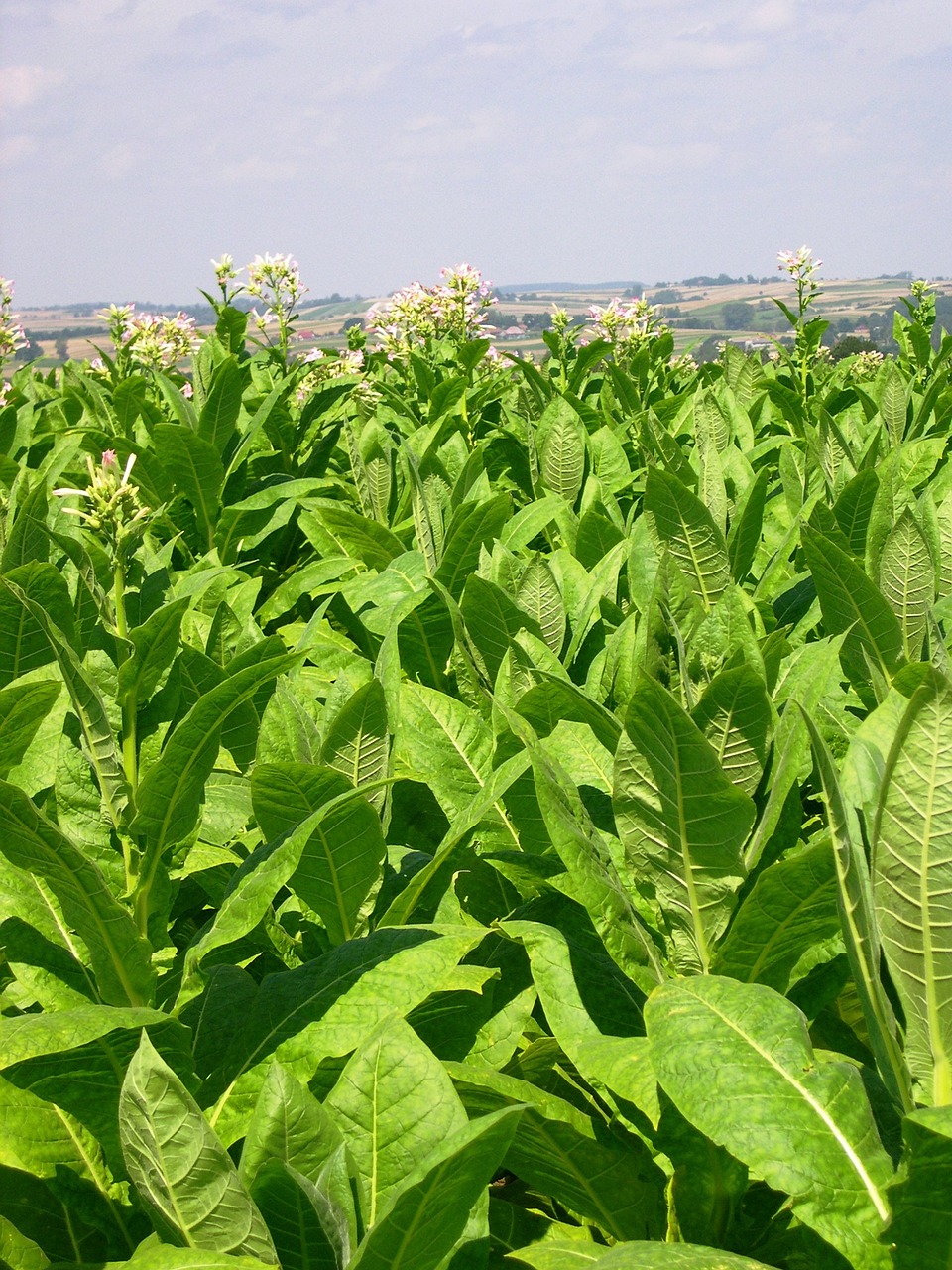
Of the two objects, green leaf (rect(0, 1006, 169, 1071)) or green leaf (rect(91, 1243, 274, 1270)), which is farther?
green leaf (rect(0, 1006, 169, 1071))

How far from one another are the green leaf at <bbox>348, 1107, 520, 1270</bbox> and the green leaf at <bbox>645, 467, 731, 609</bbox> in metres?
1.40

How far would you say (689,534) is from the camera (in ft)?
7.45

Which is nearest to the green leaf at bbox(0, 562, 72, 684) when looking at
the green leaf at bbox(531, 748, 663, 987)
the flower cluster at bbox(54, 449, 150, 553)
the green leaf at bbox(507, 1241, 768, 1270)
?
the flower cluster at bbox(54, 449, 150, 553)

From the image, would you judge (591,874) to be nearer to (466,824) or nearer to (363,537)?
(466,824)

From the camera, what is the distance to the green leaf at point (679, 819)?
52.3 inches

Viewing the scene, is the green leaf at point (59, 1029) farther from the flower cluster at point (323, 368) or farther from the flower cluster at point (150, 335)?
the flower cluster at point (323, 368)

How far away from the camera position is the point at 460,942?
143 cm

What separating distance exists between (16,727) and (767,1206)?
48.9 inches

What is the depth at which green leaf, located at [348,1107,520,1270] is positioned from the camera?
986mm

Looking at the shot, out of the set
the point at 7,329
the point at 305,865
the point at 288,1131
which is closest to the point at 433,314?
the point at 7,329

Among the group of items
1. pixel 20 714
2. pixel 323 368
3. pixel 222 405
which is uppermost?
pixel 323 368

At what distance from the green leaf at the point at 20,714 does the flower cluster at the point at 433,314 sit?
557 cm

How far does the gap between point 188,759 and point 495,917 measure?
2.03ft

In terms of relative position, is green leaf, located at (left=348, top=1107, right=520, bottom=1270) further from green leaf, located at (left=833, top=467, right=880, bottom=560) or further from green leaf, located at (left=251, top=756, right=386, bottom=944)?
green leaf, located at (left=833, top=467, right=880, bottom=560)
